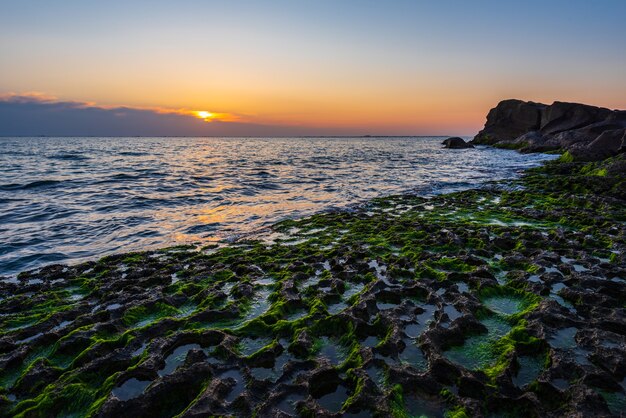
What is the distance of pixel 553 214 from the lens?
43.0 ft

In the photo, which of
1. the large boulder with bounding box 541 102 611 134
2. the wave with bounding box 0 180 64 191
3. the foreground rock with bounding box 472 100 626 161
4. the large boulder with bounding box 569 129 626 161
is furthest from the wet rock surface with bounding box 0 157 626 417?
the large boulder with bounding box 541 102 611 134

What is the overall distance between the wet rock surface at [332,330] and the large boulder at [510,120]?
291 ft

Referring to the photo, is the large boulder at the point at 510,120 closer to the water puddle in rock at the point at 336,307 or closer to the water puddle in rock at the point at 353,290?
the water puddle in rock at the point at 353,290

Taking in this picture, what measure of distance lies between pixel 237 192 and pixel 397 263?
1589cm

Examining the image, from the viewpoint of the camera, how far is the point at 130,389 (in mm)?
4387

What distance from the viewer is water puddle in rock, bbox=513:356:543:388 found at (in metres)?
4.29

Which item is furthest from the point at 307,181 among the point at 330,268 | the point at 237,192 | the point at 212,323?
the point at 212,323

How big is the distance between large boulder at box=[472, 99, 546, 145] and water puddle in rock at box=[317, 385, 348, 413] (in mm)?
95853

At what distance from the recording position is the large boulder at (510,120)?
8400cm

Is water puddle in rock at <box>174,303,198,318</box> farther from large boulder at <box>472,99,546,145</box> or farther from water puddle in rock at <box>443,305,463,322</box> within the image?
large boulder at <box>472,99,546,145</box>

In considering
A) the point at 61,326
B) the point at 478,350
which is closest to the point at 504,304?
the point at 478,350

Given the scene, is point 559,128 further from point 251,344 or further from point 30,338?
point 30,338

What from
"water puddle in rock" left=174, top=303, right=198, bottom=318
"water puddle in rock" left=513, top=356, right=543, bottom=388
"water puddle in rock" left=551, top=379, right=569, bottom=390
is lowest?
"water puddle in rock" left=174, top=303, right=198, bottom=318

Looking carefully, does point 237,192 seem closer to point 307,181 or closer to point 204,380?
point 307,181
